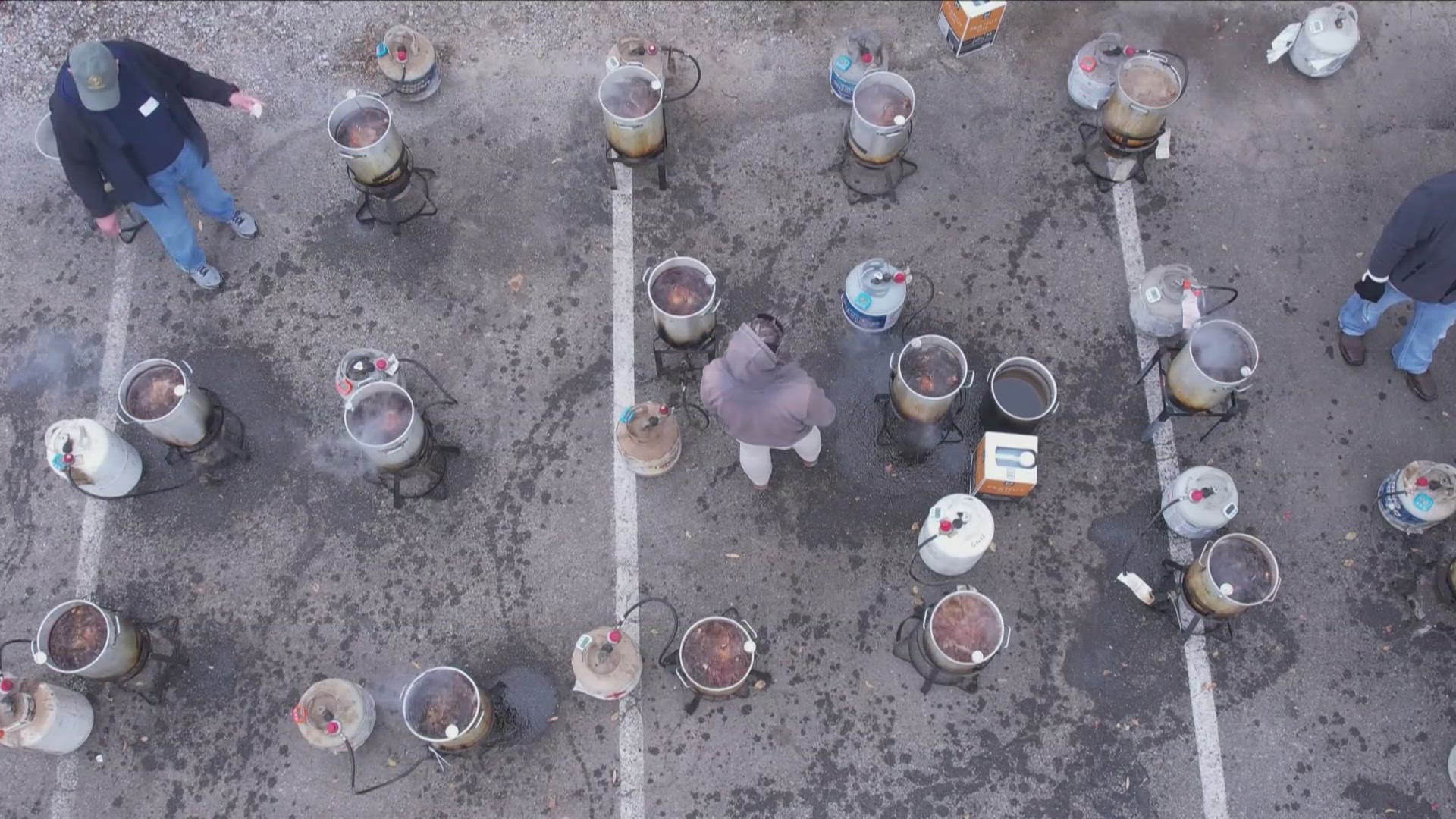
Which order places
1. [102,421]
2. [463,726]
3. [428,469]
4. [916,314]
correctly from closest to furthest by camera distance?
[463,726]
[428,469]
[102,421]
[916,314]

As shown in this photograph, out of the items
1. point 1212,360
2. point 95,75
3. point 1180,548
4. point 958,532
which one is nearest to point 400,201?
point 95,75

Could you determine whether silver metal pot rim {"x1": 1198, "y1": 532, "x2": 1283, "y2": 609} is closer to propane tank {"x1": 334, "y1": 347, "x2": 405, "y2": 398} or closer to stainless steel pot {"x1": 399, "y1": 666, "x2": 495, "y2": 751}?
stainless steel pot {"x1": 399, "y1": 666, "x2": 495, "y2": 751}

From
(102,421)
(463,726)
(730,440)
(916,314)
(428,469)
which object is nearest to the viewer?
(463,726)

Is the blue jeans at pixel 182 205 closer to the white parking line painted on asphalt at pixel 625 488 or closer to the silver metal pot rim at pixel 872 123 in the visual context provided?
the white parking line painted on asphalt at pixel 625 488

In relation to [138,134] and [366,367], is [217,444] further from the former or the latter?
[138,134]

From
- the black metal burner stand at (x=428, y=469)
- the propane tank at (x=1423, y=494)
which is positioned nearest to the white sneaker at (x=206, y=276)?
the black metal burner stand at (x=428, y=469)

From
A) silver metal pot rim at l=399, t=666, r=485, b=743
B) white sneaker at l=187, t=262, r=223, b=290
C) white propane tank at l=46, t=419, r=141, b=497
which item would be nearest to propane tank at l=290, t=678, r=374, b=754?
silver metal pot rim at l=399, t=666, r=485, b=743

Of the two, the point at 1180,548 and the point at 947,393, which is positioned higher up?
the point at 947,393

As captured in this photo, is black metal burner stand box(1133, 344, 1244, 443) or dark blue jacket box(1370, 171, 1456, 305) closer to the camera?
dark blue jacket box(1370, 171, 1456, 305)
